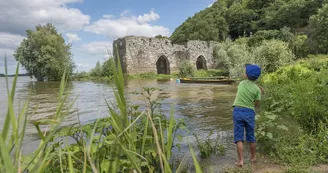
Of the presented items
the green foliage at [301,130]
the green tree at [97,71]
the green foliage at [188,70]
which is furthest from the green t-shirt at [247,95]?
the green tree at [97,71]

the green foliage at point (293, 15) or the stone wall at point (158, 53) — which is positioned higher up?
the green foliage at point (293, 15)

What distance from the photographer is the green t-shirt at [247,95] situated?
368 cm

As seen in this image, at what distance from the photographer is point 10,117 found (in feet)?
3.03

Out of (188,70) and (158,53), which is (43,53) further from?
(188,70)

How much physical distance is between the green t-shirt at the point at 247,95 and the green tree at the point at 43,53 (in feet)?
93.5

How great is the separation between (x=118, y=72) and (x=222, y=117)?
5.94 meters

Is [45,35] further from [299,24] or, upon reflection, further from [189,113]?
[299,24]

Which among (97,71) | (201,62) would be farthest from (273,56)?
(201,62)

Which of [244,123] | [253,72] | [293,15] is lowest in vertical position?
[244,123]

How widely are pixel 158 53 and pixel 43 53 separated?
12802mm

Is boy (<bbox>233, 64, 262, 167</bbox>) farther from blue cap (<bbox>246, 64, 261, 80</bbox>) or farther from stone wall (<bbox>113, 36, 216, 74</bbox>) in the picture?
stone wall (<bbox>113, 36, 216, 74</bbox>)

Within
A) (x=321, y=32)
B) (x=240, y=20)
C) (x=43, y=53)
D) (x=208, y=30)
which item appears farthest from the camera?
(x=240, y=20)

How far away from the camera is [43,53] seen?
99.7 ft

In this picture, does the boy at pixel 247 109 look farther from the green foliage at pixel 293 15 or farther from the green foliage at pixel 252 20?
the green foliage at pixel 293 15
